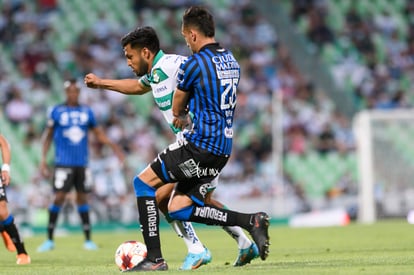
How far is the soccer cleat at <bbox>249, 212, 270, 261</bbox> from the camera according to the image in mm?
8070

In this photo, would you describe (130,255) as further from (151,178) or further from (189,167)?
(189,167)

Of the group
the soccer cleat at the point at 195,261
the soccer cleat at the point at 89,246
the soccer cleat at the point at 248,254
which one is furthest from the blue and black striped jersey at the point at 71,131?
the soccer cleat at the point at 248,254

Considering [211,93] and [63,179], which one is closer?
[211,93]

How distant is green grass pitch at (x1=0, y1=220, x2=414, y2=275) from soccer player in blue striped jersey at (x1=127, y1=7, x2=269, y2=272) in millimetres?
441

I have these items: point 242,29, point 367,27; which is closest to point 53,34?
point 242,29

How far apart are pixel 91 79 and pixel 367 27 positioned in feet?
69.4

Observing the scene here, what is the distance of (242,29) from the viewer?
27.7 m

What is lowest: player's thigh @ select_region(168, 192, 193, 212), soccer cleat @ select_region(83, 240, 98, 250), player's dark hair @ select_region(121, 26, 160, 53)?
soccer cleat @ select_region(83, 240, 98, 250)

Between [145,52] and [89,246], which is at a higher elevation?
[145,52]

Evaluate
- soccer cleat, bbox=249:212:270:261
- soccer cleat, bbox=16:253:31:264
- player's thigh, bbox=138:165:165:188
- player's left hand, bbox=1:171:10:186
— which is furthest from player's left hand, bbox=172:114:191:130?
soccer cleat, bbox=16:253:31:264

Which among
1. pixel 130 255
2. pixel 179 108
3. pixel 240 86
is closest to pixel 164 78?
pixel 179 108

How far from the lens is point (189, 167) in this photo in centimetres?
834

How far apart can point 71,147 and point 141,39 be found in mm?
6507

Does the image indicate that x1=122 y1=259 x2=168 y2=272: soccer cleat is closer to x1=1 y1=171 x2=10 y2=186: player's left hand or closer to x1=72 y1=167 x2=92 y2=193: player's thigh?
x1=1 y1=171 x2=10 y2=186: player's left hand
